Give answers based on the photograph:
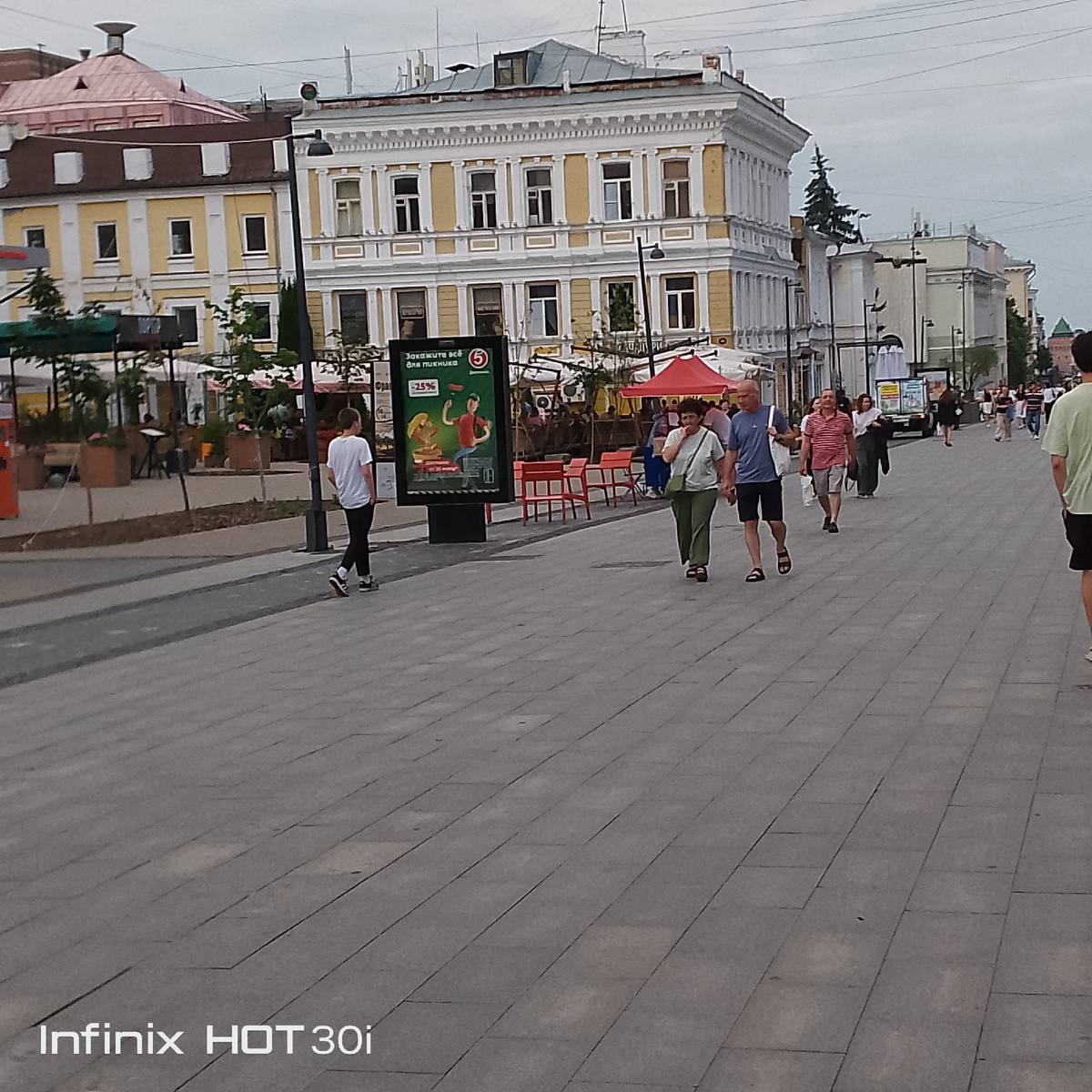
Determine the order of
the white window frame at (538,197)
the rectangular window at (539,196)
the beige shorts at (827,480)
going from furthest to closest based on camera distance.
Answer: the rectangular window at (539,196) → the white window frame at (538,197) → the beige shorts at (827,480)

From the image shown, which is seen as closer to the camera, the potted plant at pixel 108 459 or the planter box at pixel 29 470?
the planter box at pixel 29 470

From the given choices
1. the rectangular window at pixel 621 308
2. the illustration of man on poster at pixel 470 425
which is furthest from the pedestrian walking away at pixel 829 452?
the rectangular window at pixel 621 308

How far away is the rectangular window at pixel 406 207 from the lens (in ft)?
211

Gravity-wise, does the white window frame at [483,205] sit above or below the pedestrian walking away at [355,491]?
above

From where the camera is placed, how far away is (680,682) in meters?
11.2

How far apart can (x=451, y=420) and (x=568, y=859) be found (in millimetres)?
15826

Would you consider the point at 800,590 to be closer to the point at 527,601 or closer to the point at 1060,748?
the point at 527,601

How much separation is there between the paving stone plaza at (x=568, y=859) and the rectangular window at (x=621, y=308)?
43.0 metres

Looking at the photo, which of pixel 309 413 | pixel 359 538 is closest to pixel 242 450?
pixel 309 413

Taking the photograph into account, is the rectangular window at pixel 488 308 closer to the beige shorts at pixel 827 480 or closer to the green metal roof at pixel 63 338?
the green metal roof at pixel 63 338

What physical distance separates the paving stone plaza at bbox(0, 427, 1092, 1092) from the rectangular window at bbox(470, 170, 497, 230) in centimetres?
5123

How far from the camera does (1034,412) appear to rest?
6069 cm

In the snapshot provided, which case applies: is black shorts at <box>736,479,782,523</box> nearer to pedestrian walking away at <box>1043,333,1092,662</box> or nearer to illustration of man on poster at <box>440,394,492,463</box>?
illustration of man on poster at <box>440,394,492,463</box>

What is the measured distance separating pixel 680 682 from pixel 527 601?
500 cm
